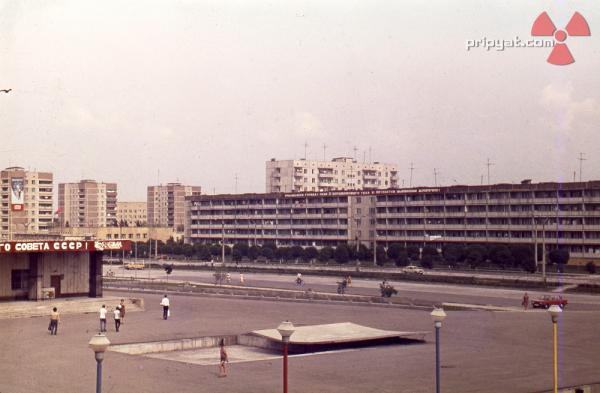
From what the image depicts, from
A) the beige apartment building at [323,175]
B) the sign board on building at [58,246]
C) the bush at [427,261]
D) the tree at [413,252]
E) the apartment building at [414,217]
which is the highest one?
the beige apartment building at [323,175]

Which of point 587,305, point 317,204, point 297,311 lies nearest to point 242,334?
point 297,311

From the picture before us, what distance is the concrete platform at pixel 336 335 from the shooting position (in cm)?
3306

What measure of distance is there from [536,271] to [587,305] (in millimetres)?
35132

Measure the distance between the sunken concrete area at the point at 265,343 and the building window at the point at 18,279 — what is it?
17.0 meters

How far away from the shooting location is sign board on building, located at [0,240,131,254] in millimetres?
45219

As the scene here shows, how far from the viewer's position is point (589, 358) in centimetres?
3031

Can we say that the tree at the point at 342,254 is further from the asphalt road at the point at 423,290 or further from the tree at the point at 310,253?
the asphalt road at the point at 423,290

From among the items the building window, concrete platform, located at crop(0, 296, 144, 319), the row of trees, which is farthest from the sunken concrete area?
the row of trees

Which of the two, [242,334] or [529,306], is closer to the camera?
[242,334]

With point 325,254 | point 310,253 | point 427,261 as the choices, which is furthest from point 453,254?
point 310,253

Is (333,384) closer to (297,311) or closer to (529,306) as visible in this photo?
(297,311)

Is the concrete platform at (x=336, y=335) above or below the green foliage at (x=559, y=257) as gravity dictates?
below

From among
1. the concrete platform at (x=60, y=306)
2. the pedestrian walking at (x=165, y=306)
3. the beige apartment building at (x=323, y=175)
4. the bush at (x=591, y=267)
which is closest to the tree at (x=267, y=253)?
the beige apartment building at (x=323, y=175)

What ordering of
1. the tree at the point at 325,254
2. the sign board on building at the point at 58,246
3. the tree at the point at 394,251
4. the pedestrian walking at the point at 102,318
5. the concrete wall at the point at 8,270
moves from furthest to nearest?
the tree at the point at 325,254, the tree at the point at 394,251, the concrete wall at the point at 8,270, the sign board on building at the point at 58,246, the pedestrian walking at the point at 102,318
